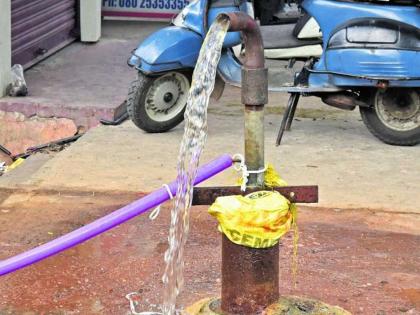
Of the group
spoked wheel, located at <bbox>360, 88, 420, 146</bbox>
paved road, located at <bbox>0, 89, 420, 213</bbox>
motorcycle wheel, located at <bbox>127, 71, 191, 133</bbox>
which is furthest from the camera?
motorcycle wheel, located at <bbox>127, 71, 191, 133</bbox>

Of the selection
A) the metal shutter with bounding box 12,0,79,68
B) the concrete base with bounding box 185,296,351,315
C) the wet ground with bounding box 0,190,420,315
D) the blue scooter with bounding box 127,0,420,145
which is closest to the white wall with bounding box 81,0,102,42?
the metal shutter with bounding box 12,0,79,68

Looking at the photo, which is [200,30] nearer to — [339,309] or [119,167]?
[119,167]

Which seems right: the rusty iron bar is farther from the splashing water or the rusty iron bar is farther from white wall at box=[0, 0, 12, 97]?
white wall at box=[0, 0, 12, 97]

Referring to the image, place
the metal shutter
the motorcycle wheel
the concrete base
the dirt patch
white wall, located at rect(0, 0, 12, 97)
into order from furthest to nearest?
the metal shutter, white wall, located at rect(0, 0, 12, 97), the dirt patch, the motorcycle wheel, the concrete base

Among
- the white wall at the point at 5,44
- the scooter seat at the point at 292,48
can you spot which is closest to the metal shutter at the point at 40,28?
the white wall at the point at 5,44

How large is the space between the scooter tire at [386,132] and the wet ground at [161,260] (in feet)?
4.29

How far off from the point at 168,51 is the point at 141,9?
556cm

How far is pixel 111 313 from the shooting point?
353cm

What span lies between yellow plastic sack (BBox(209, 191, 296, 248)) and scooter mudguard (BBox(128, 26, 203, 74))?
10.0ft

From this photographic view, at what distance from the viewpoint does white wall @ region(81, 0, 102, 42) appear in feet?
33.4

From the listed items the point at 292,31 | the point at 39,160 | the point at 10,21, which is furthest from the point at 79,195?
the point at 10,21

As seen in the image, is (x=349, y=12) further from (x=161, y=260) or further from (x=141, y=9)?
(x=141, y=9)

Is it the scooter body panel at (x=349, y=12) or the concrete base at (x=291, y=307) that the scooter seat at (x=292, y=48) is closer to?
the scooter body panel at (x=349, y=12)

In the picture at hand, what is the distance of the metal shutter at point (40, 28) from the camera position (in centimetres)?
845
